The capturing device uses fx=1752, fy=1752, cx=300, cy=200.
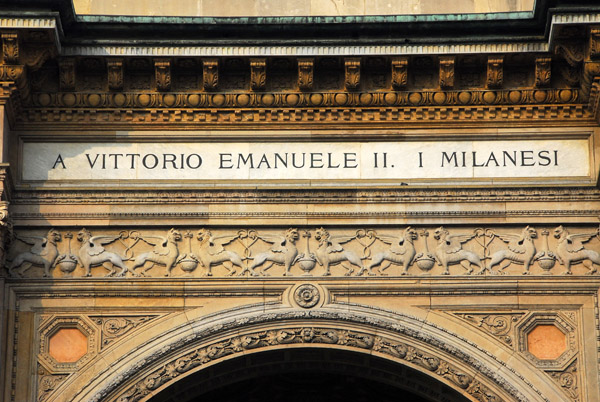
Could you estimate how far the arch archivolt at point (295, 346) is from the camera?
21000 mm

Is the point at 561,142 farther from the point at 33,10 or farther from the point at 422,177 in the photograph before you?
the point at 33,10

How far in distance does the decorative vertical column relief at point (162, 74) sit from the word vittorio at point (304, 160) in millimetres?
871

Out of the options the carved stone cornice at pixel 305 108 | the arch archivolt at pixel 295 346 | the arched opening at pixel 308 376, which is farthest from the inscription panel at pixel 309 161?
the arched opening at pixel 308 376

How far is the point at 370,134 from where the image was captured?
72.9ft

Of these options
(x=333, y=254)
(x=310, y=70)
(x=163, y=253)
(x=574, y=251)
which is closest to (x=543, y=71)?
(x=574, y=251)

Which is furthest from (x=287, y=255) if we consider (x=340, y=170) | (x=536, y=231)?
(x=536, y=231)

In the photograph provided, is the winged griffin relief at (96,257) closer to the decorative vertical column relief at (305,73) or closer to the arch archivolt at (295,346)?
the arch archivolt at (295,346)

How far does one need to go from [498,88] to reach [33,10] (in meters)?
5.90

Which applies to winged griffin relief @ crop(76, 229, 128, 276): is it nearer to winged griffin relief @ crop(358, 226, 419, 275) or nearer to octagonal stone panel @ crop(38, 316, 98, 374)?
octagonal stone panel @ crop(38, 316, 98, 374)

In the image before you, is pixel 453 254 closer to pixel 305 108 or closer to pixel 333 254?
pixel 333 254

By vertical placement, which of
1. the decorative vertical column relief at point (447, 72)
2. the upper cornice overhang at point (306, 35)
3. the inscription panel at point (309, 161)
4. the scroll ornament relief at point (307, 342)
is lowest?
the scroll ornament relief at point (307, 342)

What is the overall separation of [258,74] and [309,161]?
1.27 m

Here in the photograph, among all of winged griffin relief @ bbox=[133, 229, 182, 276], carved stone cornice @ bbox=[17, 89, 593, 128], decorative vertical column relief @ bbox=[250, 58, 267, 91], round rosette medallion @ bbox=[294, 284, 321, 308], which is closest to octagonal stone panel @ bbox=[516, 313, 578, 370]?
round rosette medallion @ bbox=[294, 284, 321, 308]

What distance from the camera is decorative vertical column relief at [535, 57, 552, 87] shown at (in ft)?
72.2
